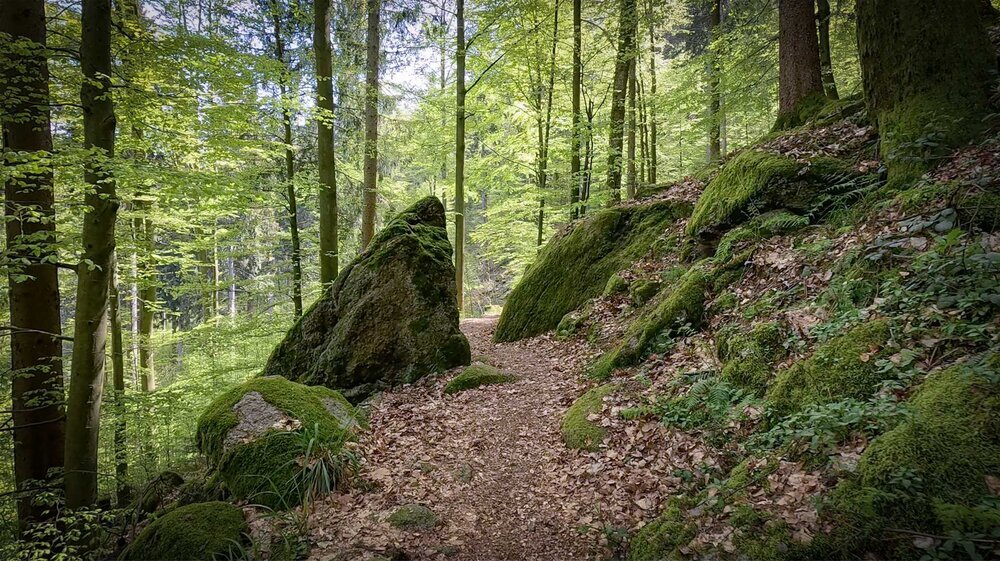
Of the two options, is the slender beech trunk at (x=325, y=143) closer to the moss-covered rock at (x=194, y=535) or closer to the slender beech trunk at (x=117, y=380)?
the slender beech trunk at (x=117, y=380)

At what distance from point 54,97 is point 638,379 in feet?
28.7

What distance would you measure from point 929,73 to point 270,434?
840 cm

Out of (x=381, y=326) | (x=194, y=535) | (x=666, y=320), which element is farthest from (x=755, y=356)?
(x=381, y=326)

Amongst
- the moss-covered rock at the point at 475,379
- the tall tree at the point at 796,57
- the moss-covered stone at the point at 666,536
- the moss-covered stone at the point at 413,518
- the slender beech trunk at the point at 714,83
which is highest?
the slender beech trunk at the point at 714,83

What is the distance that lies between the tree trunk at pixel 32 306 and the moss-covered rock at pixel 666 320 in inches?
286

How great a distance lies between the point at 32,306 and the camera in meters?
5.66

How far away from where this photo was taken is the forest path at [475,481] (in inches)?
145

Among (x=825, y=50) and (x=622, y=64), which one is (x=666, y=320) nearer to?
(x=825, y=50)

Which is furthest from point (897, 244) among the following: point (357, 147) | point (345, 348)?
point (357, 147)

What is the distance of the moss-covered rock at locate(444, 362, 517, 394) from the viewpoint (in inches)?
289

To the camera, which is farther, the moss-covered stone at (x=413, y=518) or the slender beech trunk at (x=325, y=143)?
the slender beech trunk at (x=325, y=143)

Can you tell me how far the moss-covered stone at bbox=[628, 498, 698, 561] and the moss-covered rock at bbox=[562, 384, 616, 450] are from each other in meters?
1.36

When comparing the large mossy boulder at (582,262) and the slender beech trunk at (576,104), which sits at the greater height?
the slender beech trunk at (576,104)

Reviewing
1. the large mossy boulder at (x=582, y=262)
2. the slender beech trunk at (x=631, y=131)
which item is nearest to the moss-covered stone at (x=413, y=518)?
the large mossy boulder at (x=582, y=262)
